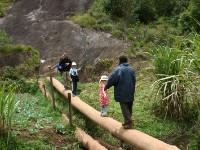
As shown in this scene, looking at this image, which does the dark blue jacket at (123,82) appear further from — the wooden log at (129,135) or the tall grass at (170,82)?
the tall grass at (170,82)

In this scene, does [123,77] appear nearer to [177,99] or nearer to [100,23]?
[177,99]

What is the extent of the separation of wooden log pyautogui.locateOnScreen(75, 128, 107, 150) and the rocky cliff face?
38.8 ft

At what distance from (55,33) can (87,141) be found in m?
17.3

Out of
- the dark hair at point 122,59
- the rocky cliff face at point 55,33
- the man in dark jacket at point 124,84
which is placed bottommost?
the rocky cliff face at point 55,33

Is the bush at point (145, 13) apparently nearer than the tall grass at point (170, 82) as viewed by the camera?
No

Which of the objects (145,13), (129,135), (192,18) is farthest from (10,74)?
(129,135)

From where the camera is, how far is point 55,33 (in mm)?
25375

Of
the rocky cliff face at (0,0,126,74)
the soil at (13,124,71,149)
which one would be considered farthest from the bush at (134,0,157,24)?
the soil at (13,124,71,149)

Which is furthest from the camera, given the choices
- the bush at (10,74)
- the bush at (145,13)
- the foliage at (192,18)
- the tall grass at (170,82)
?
the bush at (145,13)

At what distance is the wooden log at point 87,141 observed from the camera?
8.44m

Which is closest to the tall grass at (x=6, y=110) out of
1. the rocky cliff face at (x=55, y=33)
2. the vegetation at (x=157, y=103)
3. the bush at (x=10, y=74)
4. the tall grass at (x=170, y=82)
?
the vegetation at (x=157, y=103)

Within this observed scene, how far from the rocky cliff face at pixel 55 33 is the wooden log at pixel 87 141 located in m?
11.8

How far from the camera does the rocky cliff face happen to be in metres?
22.0

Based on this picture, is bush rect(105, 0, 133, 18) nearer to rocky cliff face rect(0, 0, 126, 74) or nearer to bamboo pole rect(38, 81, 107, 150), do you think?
rocky cliff face rect(0, 0, 126, 74)
